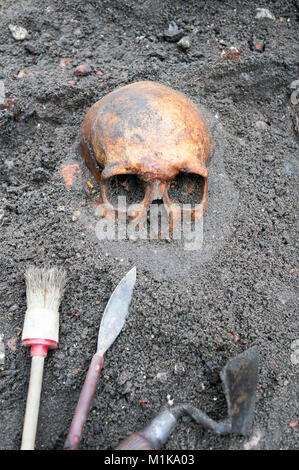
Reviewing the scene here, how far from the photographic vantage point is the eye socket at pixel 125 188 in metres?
2.56

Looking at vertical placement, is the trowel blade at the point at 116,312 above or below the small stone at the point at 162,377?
above

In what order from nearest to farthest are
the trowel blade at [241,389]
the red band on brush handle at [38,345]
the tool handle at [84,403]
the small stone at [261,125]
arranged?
the tool handle at [84,403] < the trowel blade at [241,389] < the red band on brush handle at [38,345] < the small stone at [261,125]

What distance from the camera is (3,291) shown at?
7.94 feet

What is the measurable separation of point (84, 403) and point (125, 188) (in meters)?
1.07

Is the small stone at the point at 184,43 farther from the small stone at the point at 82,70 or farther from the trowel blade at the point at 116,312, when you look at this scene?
the trowel blade at the point at 116,312

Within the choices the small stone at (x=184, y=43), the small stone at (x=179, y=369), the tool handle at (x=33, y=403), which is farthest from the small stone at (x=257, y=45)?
the tool handle at (x=33, y=403)

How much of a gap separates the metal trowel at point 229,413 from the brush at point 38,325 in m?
0.36

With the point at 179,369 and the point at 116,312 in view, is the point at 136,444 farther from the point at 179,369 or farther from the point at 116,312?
the point at 116,312

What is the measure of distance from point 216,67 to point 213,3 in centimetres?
50

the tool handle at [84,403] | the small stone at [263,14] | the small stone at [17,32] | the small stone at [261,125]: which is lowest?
the tool handle at [84,403]

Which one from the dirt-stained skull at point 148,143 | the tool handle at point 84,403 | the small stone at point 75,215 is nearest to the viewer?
the tool handle at point 84,403

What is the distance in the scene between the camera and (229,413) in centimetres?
202

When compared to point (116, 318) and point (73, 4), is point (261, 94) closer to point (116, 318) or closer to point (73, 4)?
point (73, 4)

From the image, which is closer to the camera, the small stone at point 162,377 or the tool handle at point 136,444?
the tool handle at point 136,444
